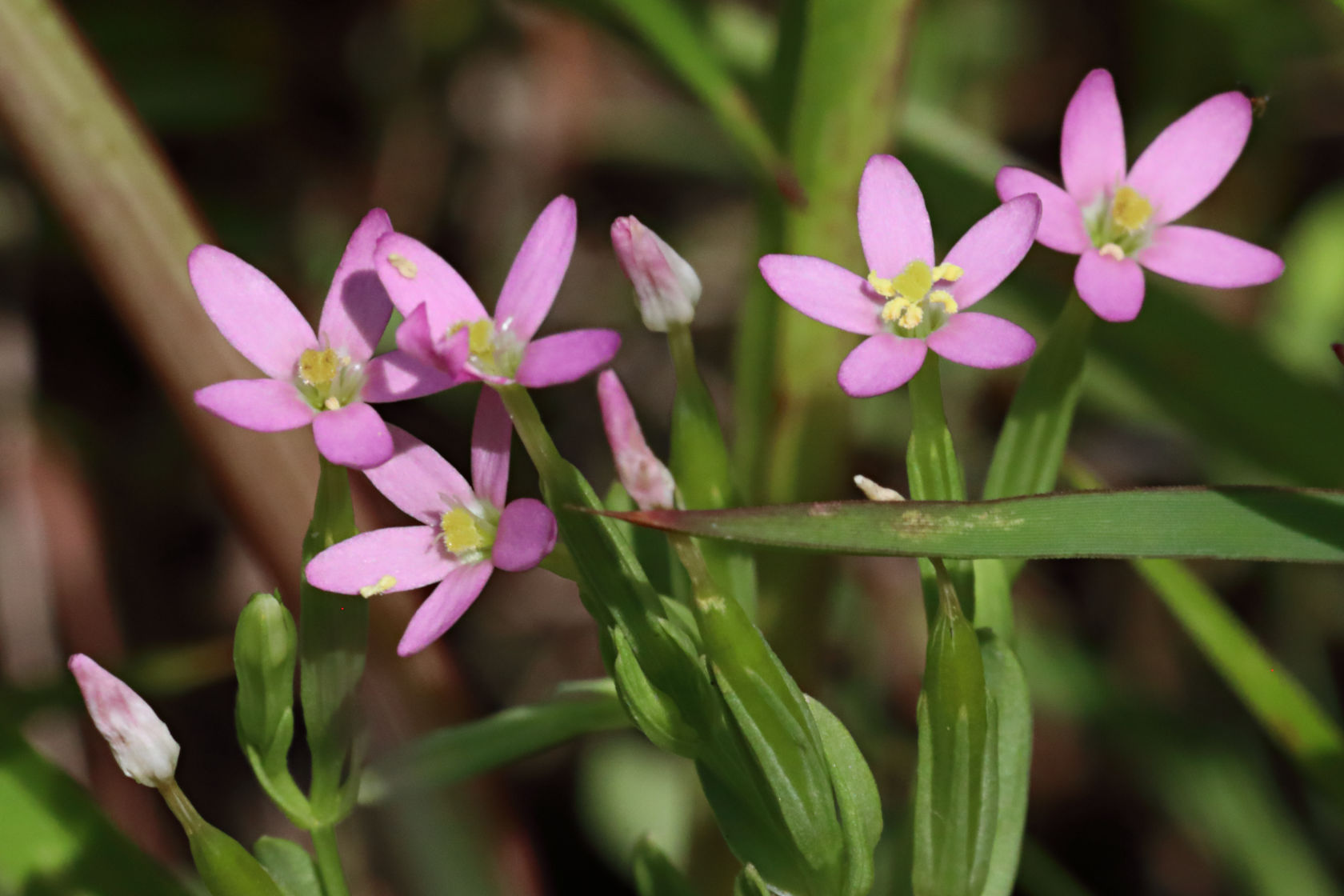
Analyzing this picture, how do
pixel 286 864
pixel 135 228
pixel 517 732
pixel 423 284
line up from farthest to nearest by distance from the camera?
1. pixel 135 228
2. pixel 517 732
3. pixel 286 864
4. pixel 423 284

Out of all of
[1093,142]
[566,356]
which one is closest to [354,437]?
[566,356]

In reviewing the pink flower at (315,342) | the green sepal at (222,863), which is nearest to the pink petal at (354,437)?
the pink flower at (315,342)

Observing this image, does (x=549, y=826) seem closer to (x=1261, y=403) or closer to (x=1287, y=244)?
(x=1261, y=403)

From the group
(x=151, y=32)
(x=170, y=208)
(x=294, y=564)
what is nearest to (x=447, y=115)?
(x=151, y=32)

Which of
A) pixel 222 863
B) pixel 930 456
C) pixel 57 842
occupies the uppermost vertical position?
pixel 930 456

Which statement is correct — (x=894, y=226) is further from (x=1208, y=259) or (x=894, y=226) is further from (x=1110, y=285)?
(x=1208, y=259)

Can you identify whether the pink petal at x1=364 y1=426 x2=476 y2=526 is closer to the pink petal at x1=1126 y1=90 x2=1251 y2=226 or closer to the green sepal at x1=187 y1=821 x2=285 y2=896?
the green sepal at x1=187 y1=821 x2=285 y2=896
